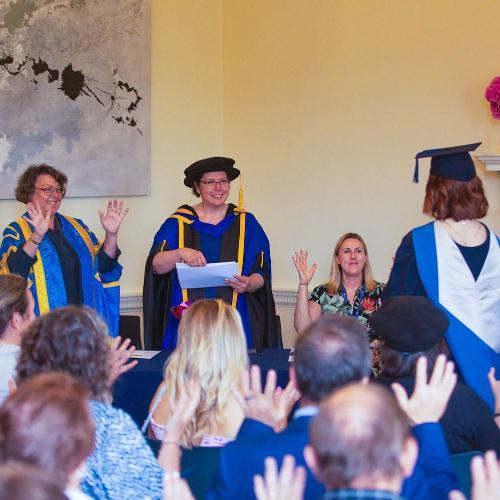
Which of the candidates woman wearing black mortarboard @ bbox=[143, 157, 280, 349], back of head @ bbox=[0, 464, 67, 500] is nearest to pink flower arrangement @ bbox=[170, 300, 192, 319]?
woman wearing black mortarboard @ bbox=[143, 157, 280, 349]

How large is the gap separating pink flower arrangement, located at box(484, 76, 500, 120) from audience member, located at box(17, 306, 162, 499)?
3.31m

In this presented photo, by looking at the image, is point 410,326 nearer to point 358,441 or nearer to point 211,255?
point 358,441

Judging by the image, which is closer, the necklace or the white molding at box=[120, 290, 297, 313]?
the necklace

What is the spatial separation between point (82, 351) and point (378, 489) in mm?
1085

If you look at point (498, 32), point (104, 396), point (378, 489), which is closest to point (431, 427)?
point (378, 489)

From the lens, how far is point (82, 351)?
2303mm

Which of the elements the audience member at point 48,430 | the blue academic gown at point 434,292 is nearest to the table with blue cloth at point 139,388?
the blue academic gown at point 434,292

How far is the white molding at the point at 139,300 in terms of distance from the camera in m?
5.72

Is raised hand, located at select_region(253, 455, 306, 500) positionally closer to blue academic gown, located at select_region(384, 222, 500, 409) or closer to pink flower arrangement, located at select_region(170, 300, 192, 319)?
blue academic gown, located at select_region(384, 222, 500, 409)

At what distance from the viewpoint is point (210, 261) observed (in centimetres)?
478

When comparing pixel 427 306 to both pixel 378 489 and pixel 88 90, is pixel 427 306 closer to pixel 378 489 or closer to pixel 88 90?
pixel 378 489

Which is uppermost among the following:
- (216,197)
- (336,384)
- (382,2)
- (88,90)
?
(382,2)

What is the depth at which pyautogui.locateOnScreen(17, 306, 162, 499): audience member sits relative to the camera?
85.4 inches

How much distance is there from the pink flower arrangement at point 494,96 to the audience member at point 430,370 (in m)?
2.79
